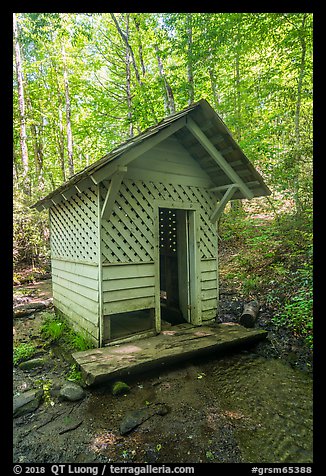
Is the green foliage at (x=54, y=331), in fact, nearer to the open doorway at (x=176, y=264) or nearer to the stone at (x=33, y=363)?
the stone at (x=33, y=363)

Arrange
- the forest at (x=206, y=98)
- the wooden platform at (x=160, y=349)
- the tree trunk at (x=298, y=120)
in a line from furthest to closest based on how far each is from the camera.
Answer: the forest at (x=206, y=98) → the tree trunk at (x=298, y=120) → the wooden platform at (x=160, y=349)

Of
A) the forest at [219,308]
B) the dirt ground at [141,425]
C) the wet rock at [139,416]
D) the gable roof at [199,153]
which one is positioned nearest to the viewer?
the dirt ground at [141,425]

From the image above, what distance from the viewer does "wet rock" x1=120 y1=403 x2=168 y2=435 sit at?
8.30 feet

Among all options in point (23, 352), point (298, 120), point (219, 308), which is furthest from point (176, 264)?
point (298, 120)

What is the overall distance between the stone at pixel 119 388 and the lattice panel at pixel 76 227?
1.76 metres

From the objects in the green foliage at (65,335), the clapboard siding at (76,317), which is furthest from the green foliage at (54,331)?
the clapboard siding at (76,317)

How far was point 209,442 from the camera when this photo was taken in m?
2.31

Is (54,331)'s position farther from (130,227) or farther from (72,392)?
(130,227)

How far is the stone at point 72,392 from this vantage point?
3.07 m

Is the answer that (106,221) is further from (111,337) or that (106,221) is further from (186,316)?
(186,316)

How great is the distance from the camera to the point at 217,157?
436 centimetres

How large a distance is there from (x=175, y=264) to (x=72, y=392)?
3.24m

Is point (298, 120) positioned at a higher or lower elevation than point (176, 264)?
higher

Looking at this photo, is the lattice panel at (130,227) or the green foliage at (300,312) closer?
the lattice panel at (130,227)
